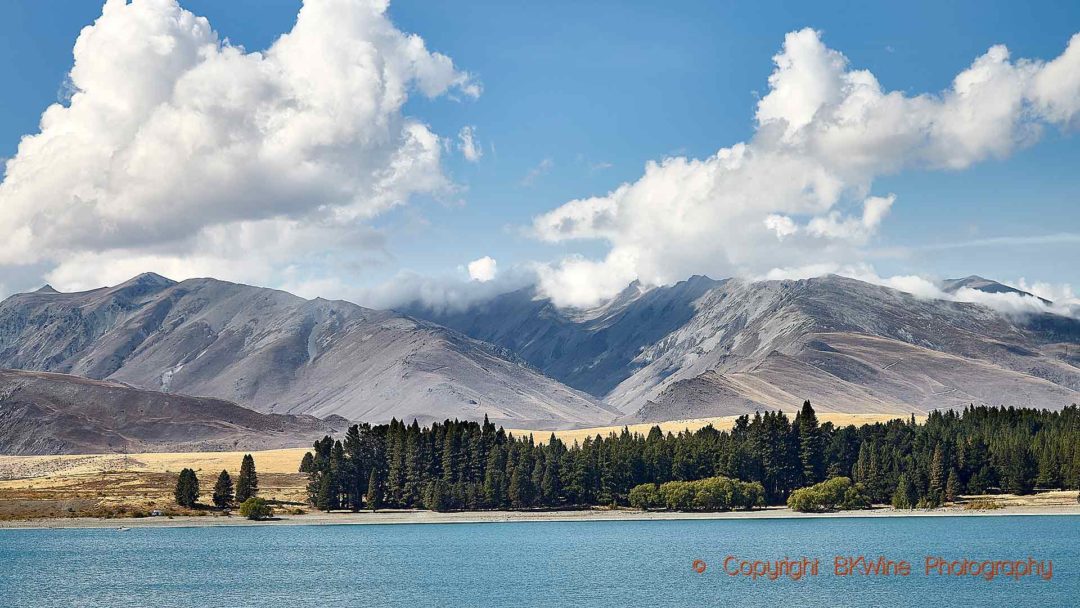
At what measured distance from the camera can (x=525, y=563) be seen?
139m

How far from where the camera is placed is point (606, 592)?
115 m

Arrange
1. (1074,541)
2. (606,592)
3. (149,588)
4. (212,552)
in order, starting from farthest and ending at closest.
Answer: (212,552), (1074,541), (149,588), (606,592)

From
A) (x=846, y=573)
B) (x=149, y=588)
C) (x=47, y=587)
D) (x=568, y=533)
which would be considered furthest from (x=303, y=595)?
(x=568, y=533)

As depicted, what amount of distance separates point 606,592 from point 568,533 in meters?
65.7

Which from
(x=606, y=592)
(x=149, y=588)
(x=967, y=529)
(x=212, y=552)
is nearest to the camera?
(x=606, y=592)

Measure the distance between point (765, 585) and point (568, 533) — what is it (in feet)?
216

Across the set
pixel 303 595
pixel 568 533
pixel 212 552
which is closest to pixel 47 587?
pixel 303 595

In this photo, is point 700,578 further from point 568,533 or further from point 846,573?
point 568,533

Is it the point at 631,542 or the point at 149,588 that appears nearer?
the point at 149,588

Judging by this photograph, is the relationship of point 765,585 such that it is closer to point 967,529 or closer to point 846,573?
point 846,573

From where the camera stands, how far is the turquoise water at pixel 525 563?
111m

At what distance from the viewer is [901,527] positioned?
585 ft

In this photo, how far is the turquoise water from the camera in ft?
364

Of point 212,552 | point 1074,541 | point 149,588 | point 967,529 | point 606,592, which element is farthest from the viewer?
point 967,529
